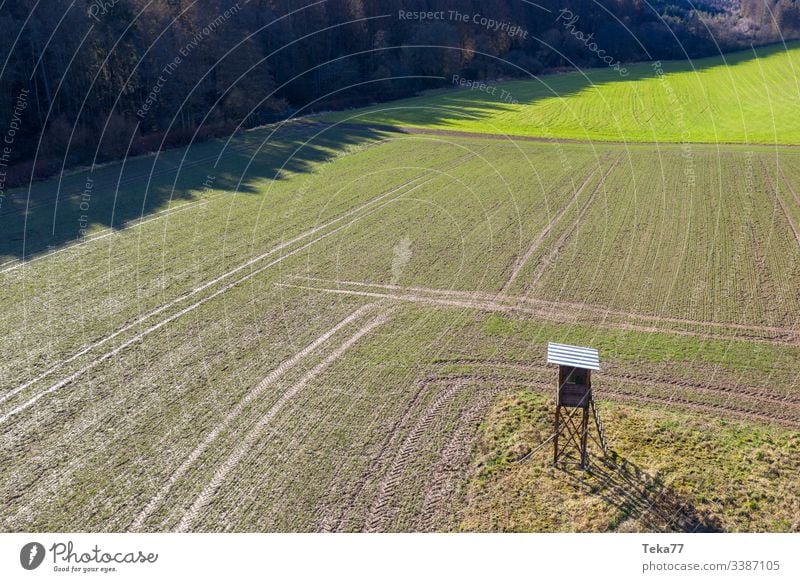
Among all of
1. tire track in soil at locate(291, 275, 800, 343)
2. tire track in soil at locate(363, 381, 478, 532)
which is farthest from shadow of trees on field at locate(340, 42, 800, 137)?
tire track in soil at locate(363, 381, 478, 532)

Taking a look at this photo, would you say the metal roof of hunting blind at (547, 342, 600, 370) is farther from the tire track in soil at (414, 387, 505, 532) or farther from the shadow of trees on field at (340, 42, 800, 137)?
the shadow of trees on field at (340, 42, 800, 137)

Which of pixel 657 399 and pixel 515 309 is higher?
pixel 515 309

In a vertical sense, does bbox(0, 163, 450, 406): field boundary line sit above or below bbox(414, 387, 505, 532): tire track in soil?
above

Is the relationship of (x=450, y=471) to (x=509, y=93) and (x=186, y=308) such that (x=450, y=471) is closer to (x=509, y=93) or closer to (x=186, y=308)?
(x=186, y=308)

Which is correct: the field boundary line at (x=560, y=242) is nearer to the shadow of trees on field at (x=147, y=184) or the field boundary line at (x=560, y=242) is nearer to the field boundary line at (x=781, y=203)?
the field boundary line at (x=781, y=203)

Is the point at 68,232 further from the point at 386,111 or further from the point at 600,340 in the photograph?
the point at 386,111

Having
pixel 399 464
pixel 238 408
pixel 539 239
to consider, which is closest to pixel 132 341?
pixel 238 408

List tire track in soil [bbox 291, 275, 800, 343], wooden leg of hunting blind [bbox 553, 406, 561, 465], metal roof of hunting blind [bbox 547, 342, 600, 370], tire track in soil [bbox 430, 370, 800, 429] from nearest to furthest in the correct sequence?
metal roof of hunting blind [bbox 547, 342, 600, 370], wooden leg of hunting blind [bbox 553, 406, 561, 465], tire track in soil [bbox 430, 370, 800, 429], tire track in soil [bbox 291, 275, 800, 343]

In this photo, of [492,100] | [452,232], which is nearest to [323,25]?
[492,100]
